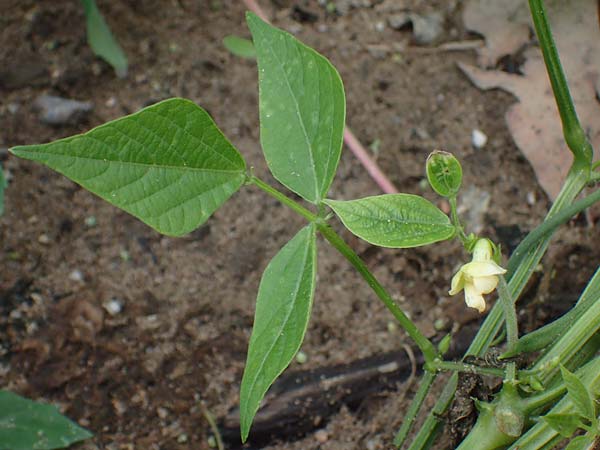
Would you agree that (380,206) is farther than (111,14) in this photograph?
No

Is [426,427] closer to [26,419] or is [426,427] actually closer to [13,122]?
[26,419]

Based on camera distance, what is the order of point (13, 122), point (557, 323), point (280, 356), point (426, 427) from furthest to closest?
point (13, 122), point (426, 427), point (557, 323), point (280, 356)

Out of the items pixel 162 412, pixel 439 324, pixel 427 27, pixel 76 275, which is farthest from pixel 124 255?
pixel 427 27

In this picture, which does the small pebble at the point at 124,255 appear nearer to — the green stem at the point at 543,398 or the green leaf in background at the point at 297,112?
the green leaf in background at the point at 297,112

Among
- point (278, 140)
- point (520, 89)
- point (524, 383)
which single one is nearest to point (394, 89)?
point (520, 89)

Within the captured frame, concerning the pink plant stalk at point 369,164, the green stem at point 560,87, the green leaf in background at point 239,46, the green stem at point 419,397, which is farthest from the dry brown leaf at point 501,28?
the green stem at point 419,397

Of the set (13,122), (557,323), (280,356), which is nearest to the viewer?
(280,356)

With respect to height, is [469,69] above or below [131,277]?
above

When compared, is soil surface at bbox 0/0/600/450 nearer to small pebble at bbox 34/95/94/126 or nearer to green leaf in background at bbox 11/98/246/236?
small pebble at bbox 34/95/94/126
